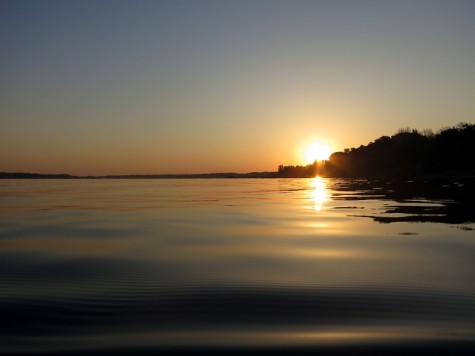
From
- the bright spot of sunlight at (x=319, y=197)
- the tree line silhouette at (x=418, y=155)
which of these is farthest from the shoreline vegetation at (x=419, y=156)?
the bright spot of sunlight at (x=319, y=197)

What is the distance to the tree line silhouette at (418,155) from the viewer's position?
129 metres

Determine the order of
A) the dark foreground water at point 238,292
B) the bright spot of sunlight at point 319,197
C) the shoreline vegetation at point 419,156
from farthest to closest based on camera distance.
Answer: the shoreline vegetation at point 419,156
the bright spot of sunlight at point 319,197
the dark foreground water at point 238,292

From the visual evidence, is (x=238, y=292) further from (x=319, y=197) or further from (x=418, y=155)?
(x=418, y=155)

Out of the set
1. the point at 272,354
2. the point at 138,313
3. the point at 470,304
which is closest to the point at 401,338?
the point at 272,354

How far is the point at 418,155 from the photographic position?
15438 centimetres

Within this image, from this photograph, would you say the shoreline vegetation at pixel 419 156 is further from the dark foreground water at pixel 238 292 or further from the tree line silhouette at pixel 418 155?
the dark foreground water at pixel 238 292

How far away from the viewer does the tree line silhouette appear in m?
129

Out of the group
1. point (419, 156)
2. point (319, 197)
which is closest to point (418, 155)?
point (419, 156)

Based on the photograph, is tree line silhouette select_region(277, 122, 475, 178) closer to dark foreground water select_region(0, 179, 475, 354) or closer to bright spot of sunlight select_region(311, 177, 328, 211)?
bright spot of sunlight select_region(311, 177, 328, 211)

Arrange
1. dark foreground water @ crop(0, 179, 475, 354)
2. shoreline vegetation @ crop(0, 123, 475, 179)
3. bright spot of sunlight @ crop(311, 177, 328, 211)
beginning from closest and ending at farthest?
dark foreground water @ crop(0, 179, 475, 354)
bright spot of sunlight @ crop(311, 177, 328, 211)
shoreline vegetation @ crop(0, 123, 475, 179)

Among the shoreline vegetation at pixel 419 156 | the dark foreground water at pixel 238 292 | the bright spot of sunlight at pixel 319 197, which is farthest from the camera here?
the shoreline vegetation at pixel 419 156

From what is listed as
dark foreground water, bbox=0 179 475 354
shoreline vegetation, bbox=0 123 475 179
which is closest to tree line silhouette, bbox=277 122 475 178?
shoreline vegetation, bbox=0 123 475 179

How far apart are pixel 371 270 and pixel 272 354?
4726 millimetres

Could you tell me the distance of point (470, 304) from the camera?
242 inches
